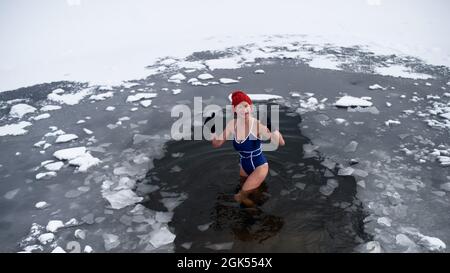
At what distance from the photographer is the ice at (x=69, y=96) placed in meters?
6.79

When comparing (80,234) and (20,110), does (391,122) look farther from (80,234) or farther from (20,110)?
(20,110)

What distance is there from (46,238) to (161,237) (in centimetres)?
117

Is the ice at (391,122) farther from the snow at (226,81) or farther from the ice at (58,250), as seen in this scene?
the ice at (58,250)

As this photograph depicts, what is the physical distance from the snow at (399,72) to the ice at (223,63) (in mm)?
3266

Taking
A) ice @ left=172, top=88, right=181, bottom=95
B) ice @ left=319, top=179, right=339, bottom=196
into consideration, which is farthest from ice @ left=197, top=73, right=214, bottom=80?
ice @ left=319, top=179, right=339, bottom=196

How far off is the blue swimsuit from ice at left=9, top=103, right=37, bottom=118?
173 inches

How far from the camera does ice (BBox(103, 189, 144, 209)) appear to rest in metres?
3.97

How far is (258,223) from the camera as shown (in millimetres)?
3680

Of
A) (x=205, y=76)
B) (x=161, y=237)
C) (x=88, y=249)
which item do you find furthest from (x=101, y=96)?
(x=161, y=237)

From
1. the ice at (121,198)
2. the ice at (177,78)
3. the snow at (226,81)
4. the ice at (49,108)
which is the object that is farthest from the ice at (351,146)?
the ice at (49,108)
